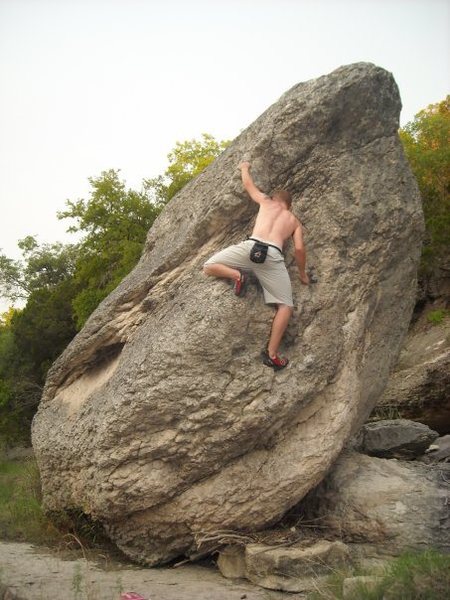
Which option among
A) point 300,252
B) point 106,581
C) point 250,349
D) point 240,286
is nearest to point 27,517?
point 106,581

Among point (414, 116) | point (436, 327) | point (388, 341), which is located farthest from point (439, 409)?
point (414, 116)

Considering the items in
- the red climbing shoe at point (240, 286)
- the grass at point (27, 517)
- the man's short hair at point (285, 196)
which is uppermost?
the man's short hair at point (285, 196)

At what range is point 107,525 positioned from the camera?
6875 mm

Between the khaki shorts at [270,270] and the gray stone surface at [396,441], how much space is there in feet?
11.0

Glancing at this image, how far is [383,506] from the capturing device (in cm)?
652

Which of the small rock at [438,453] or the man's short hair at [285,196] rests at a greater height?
the man's short hair at [285,196]

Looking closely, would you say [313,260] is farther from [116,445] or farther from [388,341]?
[116,445]

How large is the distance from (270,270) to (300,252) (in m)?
0.41

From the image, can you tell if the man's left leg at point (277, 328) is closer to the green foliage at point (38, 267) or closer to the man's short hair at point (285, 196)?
the man's short hair at point (285, 196)

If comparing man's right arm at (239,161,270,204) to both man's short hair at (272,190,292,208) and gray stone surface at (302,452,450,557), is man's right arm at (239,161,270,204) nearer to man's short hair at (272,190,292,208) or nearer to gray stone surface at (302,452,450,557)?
man's short hair at (272,190,292,208)

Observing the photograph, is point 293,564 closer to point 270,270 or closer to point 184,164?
point 270,270

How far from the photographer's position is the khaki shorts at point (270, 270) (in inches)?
257

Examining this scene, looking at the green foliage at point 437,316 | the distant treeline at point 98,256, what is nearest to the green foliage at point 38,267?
the distant treeline at point 98,256

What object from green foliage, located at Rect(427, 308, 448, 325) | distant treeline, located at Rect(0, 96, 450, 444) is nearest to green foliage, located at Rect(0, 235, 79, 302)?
distant treeline, located at Rect(0, 96, 450, 444)
